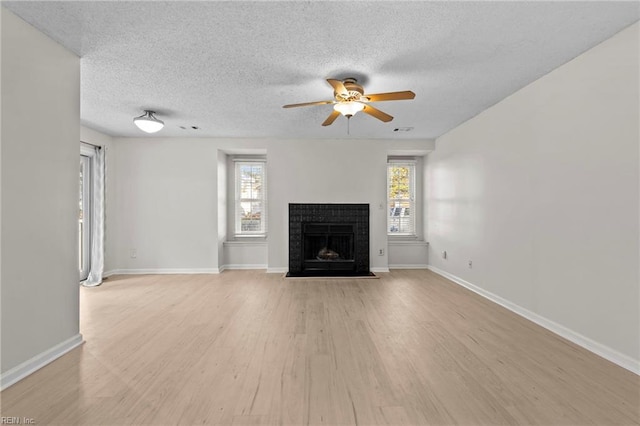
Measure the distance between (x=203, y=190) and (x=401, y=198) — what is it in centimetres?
379

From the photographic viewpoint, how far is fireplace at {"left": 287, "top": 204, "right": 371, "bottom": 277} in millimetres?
5199

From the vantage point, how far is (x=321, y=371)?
2.01 meters

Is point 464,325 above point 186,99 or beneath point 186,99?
beneath

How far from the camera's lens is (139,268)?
5172 millimetres

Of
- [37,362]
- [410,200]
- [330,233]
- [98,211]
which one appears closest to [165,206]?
[98,211]

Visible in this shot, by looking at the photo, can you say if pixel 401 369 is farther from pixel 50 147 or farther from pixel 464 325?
pixel 50 147

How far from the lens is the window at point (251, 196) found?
19.2ft

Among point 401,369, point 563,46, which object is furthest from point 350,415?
point 563,46

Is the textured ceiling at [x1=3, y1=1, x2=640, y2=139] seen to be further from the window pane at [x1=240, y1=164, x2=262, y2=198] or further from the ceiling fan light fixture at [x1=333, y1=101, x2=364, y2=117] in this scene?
the window pane at [x1=240, y1=164, x2=262, y2=198]

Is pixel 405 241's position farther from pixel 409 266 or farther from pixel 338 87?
pixel 338 87

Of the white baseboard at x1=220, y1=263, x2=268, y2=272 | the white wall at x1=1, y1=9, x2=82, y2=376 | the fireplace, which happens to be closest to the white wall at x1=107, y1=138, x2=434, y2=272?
the fireplace

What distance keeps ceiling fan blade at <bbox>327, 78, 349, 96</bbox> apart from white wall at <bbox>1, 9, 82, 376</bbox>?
6.98 feet

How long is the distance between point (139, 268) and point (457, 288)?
17.2 ft

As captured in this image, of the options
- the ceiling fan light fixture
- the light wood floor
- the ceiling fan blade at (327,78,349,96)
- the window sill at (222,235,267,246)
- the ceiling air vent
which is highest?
the ceiling air vent
